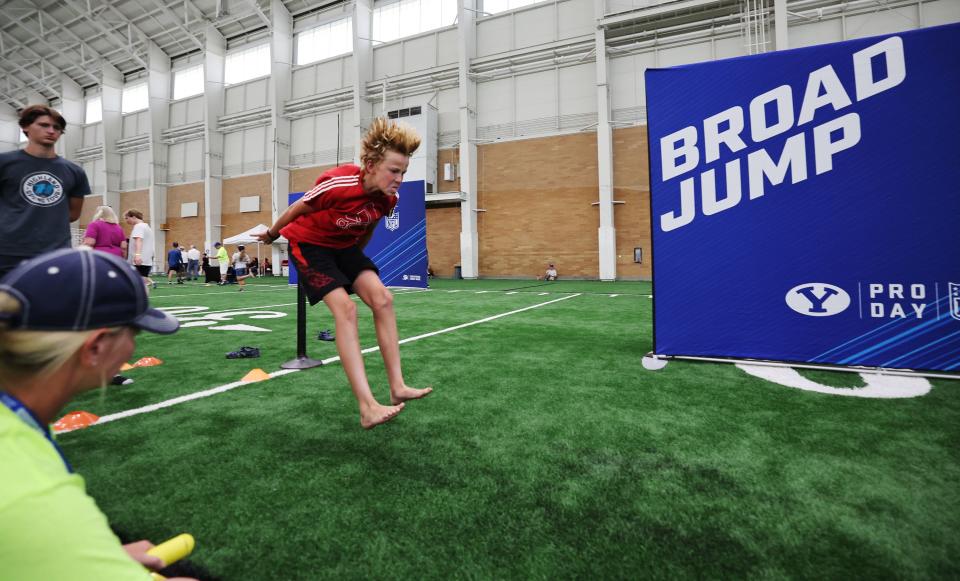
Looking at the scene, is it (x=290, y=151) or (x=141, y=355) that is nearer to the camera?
(x=141, y=355)

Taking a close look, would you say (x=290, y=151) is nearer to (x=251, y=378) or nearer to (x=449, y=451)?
(x=251, y=378)

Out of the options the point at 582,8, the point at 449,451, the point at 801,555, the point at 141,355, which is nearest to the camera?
the point at 801,555

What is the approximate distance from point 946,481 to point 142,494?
3.11m

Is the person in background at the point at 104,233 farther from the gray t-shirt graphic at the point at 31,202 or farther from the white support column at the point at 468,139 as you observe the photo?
the white support column at the point at 468,139

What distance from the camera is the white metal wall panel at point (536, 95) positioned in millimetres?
19531

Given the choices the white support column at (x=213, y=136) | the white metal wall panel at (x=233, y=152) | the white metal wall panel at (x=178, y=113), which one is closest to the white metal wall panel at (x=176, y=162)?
the white metal wall panel at (x=178, y=113)

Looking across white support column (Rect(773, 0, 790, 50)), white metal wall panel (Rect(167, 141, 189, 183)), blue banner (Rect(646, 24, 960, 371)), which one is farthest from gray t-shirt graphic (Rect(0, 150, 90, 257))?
white metal wall panel (Rect(167, 141, 189, 183))

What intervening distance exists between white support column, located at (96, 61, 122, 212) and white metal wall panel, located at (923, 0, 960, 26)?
4164cm

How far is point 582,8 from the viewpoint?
18.8 m

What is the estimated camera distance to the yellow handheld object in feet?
3.47

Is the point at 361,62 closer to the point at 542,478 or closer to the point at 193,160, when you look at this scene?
the point at 193,160

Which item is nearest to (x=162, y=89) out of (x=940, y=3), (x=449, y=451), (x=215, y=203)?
(x=215, y=203)

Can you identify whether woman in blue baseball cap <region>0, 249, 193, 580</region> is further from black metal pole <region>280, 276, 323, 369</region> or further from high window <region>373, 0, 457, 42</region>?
high window <region>373, 0, 457, 42</region>

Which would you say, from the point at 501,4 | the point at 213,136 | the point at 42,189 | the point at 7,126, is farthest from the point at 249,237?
the point at 7,126
